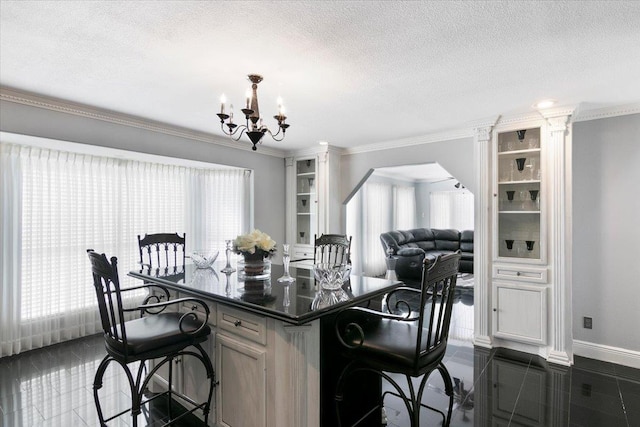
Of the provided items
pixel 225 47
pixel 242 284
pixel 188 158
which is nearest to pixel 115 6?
pixel 225 47

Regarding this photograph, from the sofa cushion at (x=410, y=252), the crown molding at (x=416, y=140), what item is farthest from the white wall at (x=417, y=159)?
the sofa cushion at (x=410, y=252)

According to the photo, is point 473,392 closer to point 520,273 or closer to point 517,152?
point 520,273

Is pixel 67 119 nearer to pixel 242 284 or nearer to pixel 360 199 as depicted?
pixel 242 284

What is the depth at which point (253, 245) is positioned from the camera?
244 centimetres

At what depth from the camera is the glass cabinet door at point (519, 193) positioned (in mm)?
3545

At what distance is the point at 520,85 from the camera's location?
8.99 feet

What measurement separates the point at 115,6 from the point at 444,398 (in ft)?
10.7

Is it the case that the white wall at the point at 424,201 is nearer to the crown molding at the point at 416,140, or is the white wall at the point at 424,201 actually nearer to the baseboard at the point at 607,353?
the crown molding at the point at 416,140

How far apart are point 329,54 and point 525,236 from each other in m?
2.84

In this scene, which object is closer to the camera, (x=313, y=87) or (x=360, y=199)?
(x=313, y=87)

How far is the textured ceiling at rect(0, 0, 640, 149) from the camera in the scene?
1.77 meters

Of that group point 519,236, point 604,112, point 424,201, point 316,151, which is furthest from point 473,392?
point 424,201

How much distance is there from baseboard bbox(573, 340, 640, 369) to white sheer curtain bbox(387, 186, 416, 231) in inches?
214

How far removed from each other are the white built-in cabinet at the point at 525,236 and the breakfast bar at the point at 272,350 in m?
1.91
